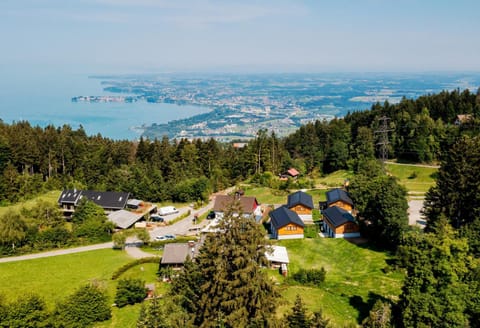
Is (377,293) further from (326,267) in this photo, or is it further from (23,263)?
(23,263)

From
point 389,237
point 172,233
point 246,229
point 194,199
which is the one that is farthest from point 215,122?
point 246,229

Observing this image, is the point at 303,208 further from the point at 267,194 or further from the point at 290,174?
the point at 290,174

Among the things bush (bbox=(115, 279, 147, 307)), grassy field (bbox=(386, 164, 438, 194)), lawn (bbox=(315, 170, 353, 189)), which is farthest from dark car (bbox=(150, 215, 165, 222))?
grassy field (bbox=(386, 164, 438, 194))

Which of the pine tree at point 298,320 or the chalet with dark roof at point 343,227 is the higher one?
the pine tree at point 298,320

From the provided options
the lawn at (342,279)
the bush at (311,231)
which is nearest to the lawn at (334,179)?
the bush at (311,231)

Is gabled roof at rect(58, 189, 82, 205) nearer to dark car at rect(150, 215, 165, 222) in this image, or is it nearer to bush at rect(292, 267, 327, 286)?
dark car at rect(150, 215, 165, 222)

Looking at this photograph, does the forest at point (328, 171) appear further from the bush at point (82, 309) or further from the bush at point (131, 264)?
the bush at point (131, 264)

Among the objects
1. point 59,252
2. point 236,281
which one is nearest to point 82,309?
point 236,281
